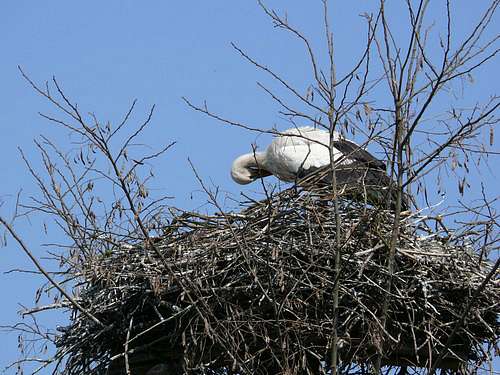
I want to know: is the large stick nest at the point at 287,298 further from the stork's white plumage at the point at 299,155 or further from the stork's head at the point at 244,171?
the stork's head at the point at 244,171

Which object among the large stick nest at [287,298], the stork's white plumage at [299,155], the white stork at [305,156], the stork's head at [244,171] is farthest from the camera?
the stork's head at [244,171]

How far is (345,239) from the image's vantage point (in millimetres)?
6695

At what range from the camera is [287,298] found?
657 cm

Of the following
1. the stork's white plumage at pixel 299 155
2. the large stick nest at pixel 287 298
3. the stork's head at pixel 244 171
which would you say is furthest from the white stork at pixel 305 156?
the large stick nest at pixel 287 298

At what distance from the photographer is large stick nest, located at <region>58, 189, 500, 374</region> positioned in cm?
673

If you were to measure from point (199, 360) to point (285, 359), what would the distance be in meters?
0.74

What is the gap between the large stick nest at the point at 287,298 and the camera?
6730 millimetres

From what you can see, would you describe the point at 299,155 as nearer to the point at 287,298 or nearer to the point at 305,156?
the point at 305,156

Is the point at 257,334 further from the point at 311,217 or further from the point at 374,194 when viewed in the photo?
the point at 374,194

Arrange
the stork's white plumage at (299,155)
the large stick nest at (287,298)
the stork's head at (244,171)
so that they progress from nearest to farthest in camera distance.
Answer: the large stick nest at (287,298), the stork's white plumage at (299,155), the stork's head at (244,171)

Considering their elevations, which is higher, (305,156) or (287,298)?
(305,156)

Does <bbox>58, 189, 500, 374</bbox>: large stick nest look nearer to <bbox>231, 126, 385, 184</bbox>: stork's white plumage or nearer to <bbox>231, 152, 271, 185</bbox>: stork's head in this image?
<bbox>231, 126, 385, 184</bbox>: stork's white plumage

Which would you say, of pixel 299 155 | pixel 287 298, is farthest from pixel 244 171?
pixel 287 298

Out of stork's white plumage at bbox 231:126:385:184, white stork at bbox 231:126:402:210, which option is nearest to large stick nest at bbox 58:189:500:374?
white stork at bbox 231:126:402:210
